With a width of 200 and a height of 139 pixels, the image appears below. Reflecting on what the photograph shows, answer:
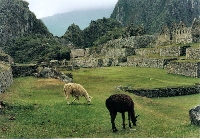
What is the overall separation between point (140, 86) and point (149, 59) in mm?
19328

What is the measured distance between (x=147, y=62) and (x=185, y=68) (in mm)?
13315

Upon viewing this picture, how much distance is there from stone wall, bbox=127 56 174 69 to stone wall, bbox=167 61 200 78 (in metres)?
5.56

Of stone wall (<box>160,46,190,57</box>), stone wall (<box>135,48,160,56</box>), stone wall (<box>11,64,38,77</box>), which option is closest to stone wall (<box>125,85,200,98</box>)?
stone wall (<box>11,64,38,77</box>)

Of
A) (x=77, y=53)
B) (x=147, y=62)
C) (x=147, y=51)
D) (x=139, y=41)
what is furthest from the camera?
(x=77, y=53)

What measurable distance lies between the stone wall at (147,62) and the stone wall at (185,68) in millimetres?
5562

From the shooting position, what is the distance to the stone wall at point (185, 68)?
38.5 meters

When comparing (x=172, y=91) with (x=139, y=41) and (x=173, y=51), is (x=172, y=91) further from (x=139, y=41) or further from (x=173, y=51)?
(x=139, y=41)

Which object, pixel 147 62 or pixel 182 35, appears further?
pixel 182 35

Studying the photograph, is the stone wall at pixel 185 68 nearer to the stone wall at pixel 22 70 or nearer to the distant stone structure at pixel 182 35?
the distant stone structure at pixel 182 35

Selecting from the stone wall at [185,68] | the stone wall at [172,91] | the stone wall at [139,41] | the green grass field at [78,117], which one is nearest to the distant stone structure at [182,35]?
the stone wall at [139,41]

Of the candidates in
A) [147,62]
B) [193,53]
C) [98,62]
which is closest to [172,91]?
[193,53]

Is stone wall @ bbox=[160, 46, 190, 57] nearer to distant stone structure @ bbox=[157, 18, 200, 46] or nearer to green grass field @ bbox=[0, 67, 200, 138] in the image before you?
distant stone structure @ bbox=[157, 18, 200, 46]

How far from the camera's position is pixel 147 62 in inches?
2096

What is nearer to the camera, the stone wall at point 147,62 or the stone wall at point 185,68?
the stone wall at point 185,68
